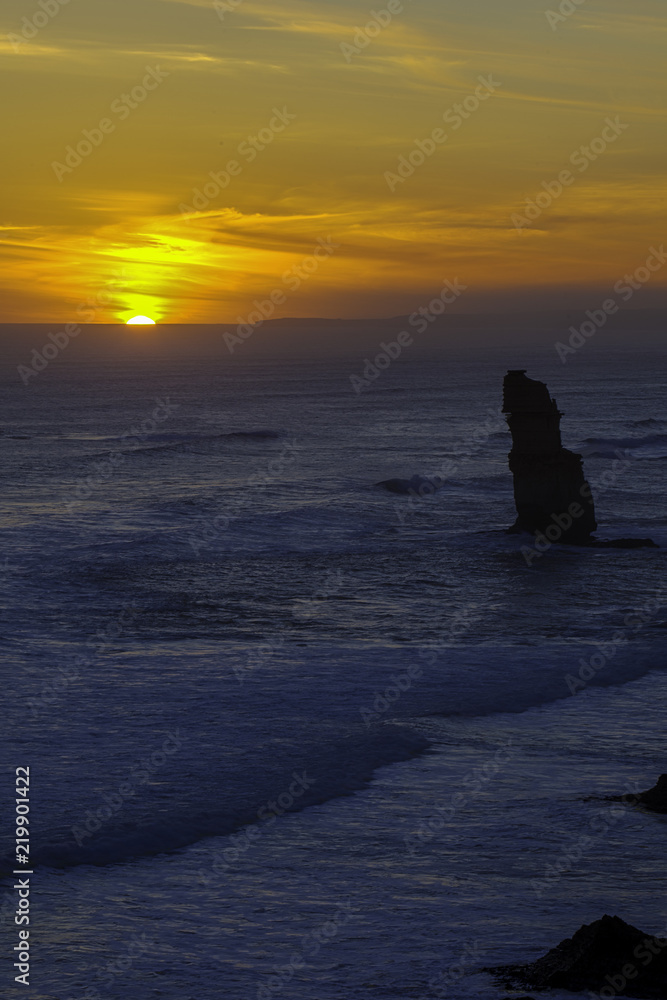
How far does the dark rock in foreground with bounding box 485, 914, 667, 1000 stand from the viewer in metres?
9.02

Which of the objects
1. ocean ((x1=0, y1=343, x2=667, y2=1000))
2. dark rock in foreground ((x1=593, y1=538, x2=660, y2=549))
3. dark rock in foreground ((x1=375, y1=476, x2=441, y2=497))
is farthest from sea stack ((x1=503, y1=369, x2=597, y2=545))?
dark rock in foreground ((x1=375, y1=476, x2=441, y2=497))

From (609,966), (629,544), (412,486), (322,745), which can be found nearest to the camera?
(609,966)

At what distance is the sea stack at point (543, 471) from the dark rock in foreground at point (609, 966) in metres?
27.0

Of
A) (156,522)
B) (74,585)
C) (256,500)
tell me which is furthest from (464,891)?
(256,500)

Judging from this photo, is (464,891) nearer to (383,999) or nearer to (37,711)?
(383,999)

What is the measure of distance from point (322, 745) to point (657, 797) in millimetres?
5358

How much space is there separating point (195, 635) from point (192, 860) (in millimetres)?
11755

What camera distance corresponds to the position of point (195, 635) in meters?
24.1

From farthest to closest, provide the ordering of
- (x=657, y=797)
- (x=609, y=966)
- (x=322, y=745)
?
(x=322, y=745), (x=657, y=797), (x=609, y=966)

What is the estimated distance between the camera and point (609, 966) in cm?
914

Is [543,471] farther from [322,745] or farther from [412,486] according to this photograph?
[322,745]

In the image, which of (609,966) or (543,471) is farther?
(543,471)

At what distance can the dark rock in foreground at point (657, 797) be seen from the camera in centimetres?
1327

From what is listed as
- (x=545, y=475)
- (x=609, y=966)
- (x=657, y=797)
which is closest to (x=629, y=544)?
(x=545, y=475)
